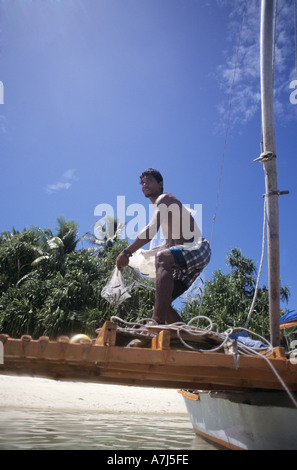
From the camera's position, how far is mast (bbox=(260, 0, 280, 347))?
175 inches

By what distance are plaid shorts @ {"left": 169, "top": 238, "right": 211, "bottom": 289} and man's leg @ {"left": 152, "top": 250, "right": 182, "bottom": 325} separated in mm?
94

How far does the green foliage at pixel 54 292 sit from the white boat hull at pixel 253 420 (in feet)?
40.8

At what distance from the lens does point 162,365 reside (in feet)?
9.50

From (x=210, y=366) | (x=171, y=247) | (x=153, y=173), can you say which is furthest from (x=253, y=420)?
(x=153, y=173)

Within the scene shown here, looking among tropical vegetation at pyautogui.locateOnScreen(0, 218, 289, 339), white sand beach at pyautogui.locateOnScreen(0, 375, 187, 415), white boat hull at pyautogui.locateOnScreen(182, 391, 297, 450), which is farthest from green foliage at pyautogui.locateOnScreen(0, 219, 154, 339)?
white boat hull at pyautogui.locateOnScreen(182, 391, 297, 450)

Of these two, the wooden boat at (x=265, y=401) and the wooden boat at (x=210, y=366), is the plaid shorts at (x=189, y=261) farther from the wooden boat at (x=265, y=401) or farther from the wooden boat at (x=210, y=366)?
the wooden boat at (x=265, y=401)

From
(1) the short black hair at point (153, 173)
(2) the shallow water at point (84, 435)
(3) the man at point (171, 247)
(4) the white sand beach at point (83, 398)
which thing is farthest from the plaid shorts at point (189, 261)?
(4) the white sand beach at point (83, 398)

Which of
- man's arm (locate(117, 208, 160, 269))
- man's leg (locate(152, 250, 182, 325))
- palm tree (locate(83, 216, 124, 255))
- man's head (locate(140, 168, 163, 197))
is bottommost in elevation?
man's leg (locate(152, 250, 182, 325))

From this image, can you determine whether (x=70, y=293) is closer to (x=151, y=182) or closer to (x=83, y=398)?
(x=83, y=398)

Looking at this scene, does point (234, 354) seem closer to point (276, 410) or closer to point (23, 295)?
point (276, 410)

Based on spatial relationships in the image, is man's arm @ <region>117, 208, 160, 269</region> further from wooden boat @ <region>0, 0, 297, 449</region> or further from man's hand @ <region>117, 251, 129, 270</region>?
wooden boat @ <region>0, 0, 297, 449</region>

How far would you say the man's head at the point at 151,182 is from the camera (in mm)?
4344

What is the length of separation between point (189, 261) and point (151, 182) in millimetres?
1086
